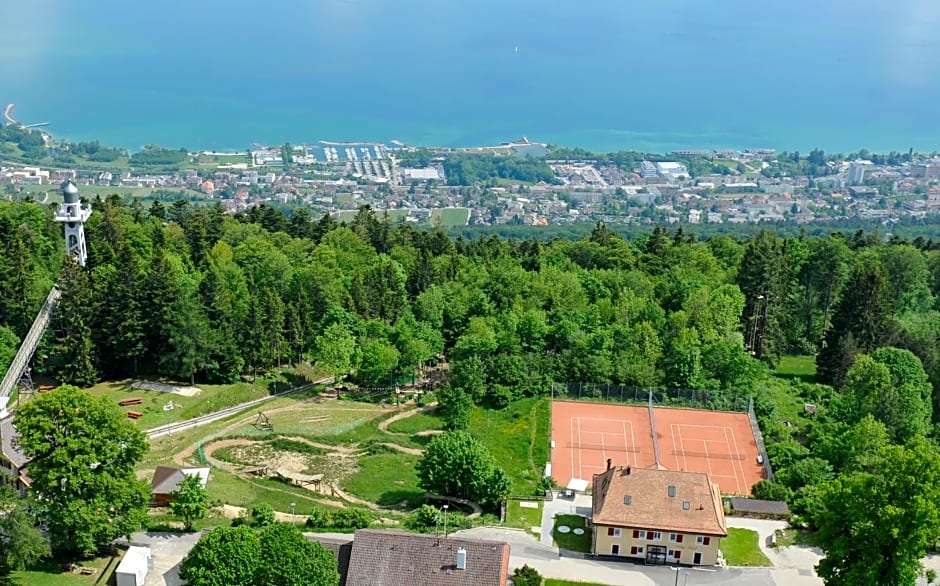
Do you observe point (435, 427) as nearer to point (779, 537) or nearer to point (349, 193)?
point (779, 537)

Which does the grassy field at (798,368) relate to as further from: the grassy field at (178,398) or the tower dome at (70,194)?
the tower dome at (70,194)

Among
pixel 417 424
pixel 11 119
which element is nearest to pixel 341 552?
pixel 417 424

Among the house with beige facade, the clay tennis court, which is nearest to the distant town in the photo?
the clay tennis court

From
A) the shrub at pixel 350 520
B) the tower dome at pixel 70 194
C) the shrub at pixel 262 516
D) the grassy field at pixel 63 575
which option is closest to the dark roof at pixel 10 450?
the grassy field at pixel 63 575

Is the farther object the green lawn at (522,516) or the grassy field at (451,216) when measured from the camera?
the grassy field at (451,216)

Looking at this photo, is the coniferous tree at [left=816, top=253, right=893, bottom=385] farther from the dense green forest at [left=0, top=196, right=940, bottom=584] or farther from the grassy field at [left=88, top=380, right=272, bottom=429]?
the grassy field at [left=88, top=380, right=272, bottom=429]

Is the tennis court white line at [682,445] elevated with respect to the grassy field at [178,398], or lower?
lower

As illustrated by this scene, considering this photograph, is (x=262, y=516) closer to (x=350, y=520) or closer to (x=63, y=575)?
(x=350, y=520)

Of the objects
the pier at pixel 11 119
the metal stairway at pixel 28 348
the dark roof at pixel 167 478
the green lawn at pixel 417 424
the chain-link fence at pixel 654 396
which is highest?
the pier at pixel 11 119
